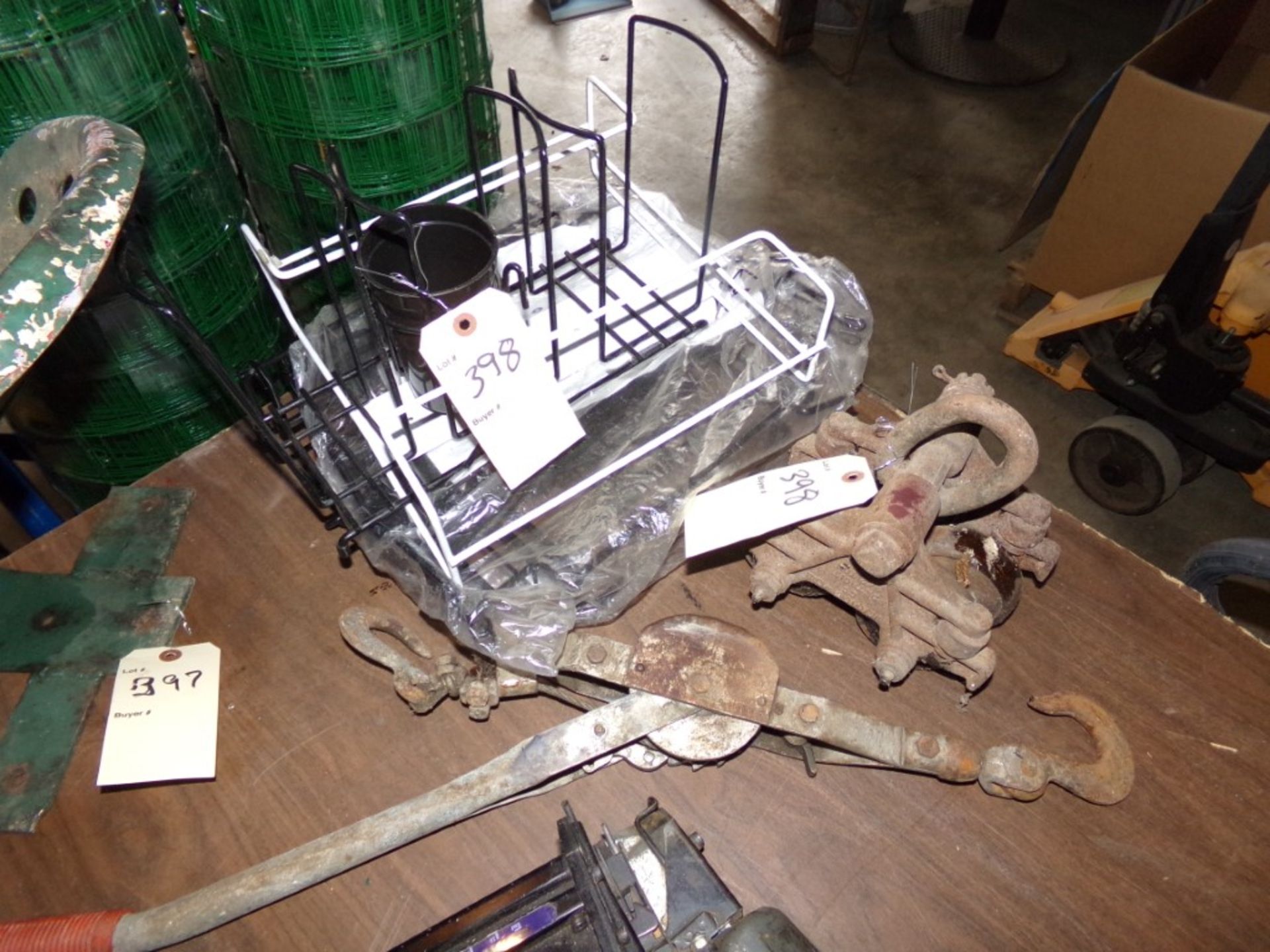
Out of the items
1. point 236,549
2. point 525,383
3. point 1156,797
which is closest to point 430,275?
point 525,383

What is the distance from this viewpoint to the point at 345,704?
671 mm

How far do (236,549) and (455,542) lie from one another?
23 cm

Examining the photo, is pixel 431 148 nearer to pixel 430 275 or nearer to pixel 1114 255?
pixel 430 275

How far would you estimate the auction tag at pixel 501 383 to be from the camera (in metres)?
0.54

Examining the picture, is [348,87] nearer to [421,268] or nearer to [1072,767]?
[421,268]

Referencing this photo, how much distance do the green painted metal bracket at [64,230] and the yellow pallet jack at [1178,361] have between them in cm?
125

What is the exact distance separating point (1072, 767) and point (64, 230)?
2.32 ft

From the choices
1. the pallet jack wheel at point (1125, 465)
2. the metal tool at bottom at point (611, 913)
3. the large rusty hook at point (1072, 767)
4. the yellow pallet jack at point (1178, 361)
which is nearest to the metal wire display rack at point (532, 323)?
the metal tool at bottom at point (611, 913)

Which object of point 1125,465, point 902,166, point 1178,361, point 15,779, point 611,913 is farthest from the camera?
point 902,166

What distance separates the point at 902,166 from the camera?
1960mm

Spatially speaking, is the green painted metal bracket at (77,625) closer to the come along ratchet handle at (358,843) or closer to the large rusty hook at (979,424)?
the come along ratchet handle at (358,843)

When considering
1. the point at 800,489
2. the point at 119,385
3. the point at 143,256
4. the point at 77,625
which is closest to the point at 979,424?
the point at 800,489

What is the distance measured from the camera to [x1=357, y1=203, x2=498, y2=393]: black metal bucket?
0.58 m

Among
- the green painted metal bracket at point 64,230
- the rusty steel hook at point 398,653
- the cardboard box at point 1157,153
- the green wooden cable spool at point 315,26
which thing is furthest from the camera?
the cardboard box at point 1157,153
